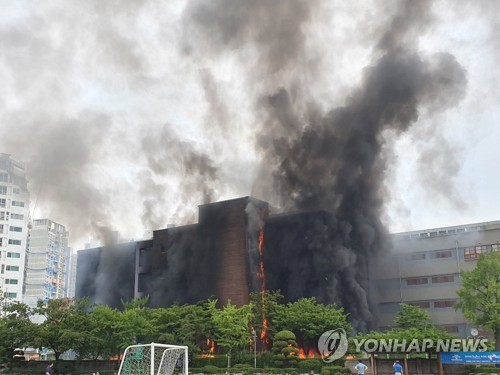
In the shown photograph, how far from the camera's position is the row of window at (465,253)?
61.9 m

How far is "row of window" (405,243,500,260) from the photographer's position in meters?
61.9

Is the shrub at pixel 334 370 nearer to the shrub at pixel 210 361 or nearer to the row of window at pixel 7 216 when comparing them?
the shrub at pixel 210 361

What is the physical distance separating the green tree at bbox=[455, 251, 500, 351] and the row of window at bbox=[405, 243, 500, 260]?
58.2 ft

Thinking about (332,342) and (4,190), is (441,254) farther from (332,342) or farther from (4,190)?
(4,190)

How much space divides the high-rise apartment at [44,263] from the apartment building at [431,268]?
79847 millimetres

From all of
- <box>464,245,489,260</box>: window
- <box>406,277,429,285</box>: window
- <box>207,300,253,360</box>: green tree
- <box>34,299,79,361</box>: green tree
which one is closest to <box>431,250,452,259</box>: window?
<box>464,245,489,260</box>: window

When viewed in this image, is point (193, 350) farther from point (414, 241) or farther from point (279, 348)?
point (414, 241)

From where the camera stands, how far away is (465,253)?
63594mm

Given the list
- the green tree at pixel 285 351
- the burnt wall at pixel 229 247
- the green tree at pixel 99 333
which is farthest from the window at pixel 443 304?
the green tree at pixel 99 333

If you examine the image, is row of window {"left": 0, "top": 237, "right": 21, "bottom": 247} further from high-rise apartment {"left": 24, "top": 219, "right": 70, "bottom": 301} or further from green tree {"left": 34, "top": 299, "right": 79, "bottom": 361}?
green tree {"left": 34, "top": 299, "right": 79, "bottom": 361}

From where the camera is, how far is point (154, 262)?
72562 mm

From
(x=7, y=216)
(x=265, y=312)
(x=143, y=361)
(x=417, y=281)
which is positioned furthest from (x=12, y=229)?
(x=143, y=361)

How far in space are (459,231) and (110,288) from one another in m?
48.2

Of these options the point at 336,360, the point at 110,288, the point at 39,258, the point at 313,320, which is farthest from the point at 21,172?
the point at 336,360
